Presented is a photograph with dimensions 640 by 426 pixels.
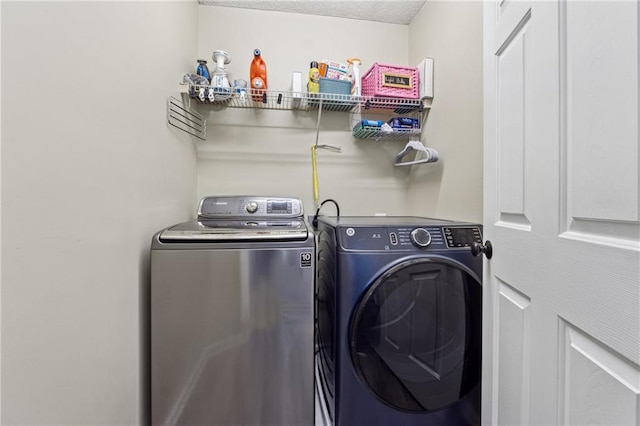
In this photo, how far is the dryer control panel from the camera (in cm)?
108

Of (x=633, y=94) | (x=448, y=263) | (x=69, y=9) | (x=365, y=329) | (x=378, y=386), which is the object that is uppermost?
(x=69, y=9)

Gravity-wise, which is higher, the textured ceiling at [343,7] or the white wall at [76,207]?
the textured ceiling at [343,7]

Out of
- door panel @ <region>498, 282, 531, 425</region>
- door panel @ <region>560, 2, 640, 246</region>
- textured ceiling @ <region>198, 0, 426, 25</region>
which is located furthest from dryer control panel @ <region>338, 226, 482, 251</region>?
textured ceiling @ <region>198, 0, 426, 25</region>

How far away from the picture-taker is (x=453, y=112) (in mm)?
1456

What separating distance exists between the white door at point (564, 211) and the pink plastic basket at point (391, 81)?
31.4 inches

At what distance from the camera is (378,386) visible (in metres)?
1.06

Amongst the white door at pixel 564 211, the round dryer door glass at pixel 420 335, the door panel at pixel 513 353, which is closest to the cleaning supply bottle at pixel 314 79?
the white door at pixel 564 211

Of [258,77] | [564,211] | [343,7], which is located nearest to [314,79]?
[258,77]

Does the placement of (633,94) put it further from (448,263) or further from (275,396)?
(275,396)

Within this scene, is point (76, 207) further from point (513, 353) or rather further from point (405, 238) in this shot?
point (513, 353)

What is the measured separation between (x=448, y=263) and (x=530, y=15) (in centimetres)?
85

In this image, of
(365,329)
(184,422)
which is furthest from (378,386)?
(184,422)

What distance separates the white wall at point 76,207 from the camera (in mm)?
522

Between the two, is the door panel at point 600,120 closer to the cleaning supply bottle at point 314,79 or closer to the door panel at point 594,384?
the door panel at point 594,384
